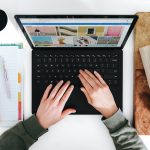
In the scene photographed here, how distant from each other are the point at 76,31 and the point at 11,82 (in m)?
0.31

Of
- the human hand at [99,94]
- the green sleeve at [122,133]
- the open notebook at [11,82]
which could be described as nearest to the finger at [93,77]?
the human hand at [99,94]

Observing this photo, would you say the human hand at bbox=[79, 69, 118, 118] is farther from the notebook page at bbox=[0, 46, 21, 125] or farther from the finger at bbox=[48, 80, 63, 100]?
the notebook page at bbox=[0, 46, 21, 125]

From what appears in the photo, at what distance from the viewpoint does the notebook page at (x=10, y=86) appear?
1126 millimetres

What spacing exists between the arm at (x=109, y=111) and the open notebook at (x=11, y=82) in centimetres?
23

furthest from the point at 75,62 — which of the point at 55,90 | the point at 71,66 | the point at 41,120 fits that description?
the point at 41,120

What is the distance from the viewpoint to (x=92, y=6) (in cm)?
112

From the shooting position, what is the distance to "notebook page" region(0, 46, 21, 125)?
1126mm

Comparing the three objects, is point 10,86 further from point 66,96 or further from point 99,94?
point 99,94

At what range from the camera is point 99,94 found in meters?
1.09

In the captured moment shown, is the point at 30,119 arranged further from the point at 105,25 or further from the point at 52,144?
the point at 105,25

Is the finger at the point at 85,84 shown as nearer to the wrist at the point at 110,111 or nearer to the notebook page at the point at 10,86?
the wrist at the point at 110,111

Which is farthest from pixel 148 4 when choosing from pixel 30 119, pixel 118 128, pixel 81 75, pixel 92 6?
pixel 30 119

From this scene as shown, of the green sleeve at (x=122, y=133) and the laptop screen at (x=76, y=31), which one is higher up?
the laptop screen at (x=76, y=31)

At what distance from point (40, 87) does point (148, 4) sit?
1.57 ft
